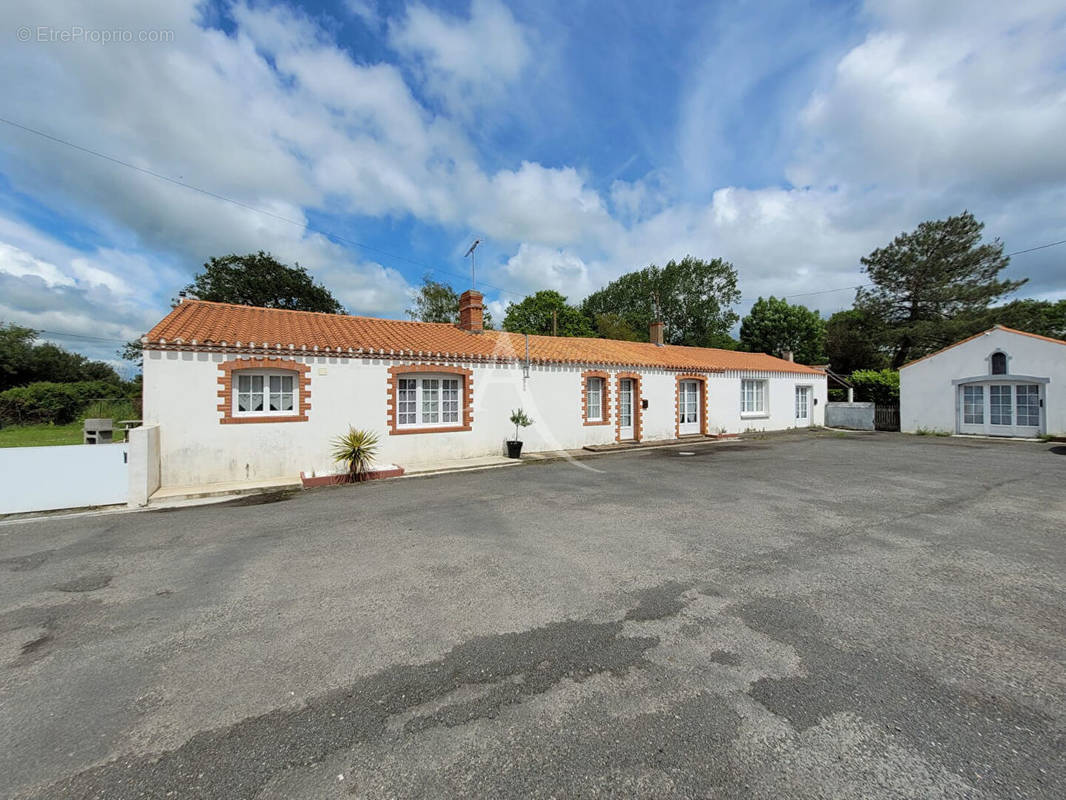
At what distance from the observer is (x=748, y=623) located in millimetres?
3383

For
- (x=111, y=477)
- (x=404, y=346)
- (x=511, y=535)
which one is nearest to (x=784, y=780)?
(x=511, y=535)

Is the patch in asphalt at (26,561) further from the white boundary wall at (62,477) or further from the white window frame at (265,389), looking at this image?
the white window frame at (265,389)

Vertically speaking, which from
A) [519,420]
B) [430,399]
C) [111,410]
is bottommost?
[519,420]

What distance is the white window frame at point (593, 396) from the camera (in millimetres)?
15274

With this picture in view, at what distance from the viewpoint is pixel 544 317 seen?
131 ft

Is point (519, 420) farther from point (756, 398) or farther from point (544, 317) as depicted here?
point (544, 317)

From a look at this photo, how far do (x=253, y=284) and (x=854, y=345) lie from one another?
1857 inches

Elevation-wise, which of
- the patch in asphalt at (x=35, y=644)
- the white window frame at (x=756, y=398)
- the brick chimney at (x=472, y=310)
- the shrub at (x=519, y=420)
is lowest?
the patch in asphalt at (x=35, y=644)

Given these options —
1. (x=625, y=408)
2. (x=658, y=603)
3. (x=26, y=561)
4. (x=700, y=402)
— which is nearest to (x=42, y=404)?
(x=26, y=561)

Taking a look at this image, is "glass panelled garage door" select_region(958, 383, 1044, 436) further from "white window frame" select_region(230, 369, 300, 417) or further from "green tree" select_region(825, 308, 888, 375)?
"white window frame" select_region(230, 369, 300, 417)

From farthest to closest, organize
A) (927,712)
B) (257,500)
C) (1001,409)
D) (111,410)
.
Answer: (111,410) → (1001,409) → (257,500) → (927,712)

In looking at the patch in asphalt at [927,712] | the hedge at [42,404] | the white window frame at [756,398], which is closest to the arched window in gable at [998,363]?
the white window frame at [756,398]

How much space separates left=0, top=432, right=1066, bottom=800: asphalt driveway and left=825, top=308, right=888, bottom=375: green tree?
33414mm

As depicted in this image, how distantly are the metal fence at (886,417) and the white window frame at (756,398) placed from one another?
19.8 ft
